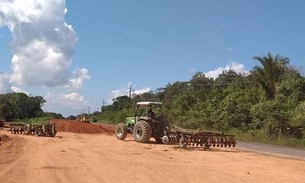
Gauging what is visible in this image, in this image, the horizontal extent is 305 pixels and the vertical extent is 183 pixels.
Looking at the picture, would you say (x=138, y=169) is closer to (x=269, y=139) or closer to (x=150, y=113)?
(x=150, y=113)

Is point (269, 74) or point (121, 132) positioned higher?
point (269, 74)

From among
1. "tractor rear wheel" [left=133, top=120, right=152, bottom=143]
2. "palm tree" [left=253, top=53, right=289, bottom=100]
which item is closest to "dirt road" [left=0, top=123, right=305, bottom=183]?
"tractor rear wheel" [left=133, top=120, right=152, bottom=143]

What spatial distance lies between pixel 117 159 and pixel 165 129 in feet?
32.5

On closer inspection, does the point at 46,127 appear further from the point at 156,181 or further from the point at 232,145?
the point at 156,181

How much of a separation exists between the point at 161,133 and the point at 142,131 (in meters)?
1.17

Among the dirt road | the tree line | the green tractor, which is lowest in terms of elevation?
the dirt road

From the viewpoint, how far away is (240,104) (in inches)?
1810

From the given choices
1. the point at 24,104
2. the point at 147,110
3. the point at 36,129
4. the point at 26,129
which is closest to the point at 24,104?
the point at 24,104

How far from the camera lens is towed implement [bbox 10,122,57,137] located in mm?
32312

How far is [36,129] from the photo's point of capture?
1321 inches

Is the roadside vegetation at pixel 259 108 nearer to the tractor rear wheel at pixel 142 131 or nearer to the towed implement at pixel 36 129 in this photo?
the tractor rear wheel at pixel 142 131

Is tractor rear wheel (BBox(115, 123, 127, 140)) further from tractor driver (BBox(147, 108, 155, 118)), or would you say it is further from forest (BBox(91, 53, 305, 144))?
forest (BBox(91, 53, 305, 144))

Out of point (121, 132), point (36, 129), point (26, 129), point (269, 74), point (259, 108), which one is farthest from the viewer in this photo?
point (269, 74)

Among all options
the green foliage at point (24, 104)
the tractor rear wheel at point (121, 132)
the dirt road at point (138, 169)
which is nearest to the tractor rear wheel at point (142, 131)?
the tractor rear wheel at point (121, 132)
